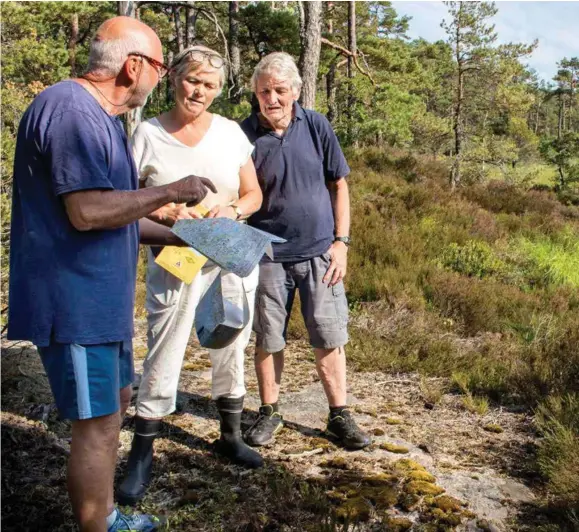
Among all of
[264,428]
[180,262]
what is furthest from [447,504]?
[180,262]

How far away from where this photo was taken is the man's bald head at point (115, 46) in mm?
1891

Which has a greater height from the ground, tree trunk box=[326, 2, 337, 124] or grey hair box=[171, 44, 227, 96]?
tree trunk box=[326, 2, 337, 124]

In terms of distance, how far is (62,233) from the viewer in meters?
1.82

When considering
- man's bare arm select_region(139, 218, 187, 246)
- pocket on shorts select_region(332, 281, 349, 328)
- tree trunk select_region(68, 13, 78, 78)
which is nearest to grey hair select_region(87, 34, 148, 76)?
man's bare arm select_region(139, 218, 187, 246)

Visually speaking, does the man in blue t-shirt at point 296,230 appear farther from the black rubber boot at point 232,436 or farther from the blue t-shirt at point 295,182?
the black rubber boot at point 232,436

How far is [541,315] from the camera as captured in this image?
5.23 metres

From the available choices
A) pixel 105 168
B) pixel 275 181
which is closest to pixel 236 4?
pixel 275 181

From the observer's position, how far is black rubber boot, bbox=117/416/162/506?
2.65 m

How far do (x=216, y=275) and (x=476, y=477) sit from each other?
65.1 inches

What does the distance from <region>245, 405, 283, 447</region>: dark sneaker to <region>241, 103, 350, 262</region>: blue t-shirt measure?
90cm

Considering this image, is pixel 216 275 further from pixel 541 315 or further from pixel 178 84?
pixel 541 315

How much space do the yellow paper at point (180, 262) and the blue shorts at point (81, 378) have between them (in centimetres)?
71

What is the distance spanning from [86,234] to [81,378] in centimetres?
46

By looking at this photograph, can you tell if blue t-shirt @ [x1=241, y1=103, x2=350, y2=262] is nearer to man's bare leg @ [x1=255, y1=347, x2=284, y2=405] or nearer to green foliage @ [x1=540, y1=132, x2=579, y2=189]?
man's bare leg @ [x1=255, y1=347, x2=284, y2=405]
